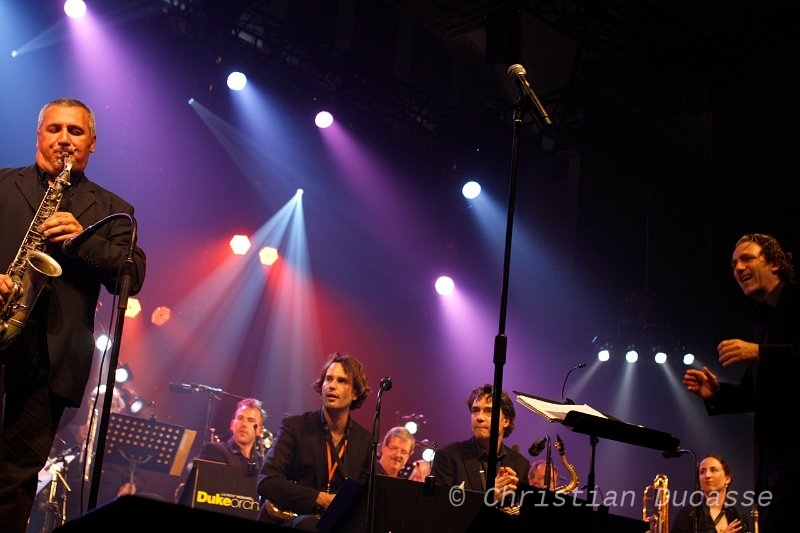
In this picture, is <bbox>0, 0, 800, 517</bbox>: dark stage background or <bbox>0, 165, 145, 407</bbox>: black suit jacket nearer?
<bbox>0, 165, 145, 407</bbox>: black suit jacket

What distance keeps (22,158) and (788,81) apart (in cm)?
951

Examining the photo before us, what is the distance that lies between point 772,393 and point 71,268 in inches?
113

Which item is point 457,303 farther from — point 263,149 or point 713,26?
point 713,26

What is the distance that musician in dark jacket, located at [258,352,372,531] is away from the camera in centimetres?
486

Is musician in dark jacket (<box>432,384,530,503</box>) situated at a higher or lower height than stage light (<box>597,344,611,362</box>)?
lower

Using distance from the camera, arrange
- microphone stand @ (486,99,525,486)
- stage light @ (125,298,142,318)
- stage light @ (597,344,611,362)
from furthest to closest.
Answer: stage light @ (597,344,611,362) → stage light @ (125,298,142,318) → microphone stand @ (486,99,525,486)

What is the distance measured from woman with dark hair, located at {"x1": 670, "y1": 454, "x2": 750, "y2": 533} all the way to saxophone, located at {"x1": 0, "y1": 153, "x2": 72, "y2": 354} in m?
5.64

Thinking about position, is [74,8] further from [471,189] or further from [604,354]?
[604,354]

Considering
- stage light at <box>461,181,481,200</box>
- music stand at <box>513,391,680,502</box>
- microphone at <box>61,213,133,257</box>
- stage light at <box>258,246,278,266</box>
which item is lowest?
music stand at <box>513,391,680,502</box>

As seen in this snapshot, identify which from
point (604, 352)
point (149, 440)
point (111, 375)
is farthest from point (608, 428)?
point (604, 352)

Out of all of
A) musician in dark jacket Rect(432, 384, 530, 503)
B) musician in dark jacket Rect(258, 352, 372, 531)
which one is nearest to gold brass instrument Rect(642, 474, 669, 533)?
musician in dark jacket Rect(432, 384, 530, 503)

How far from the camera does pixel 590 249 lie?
12.8 meters

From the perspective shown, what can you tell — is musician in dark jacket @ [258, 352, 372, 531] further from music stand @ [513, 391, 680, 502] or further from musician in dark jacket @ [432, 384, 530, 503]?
music stand @ [513, 391, 680, 502]

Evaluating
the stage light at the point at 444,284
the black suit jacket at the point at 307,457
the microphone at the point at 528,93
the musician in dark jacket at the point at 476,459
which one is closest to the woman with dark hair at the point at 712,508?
the musician in dark jacket at the point at 476,459
